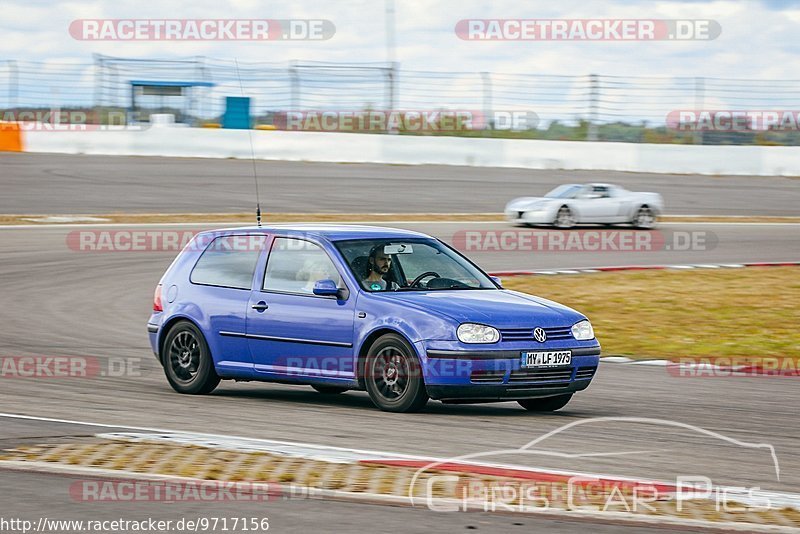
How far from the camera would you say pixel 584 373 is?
9.05 m

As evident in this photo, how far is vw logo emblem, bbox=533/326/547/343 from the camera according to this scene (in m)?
8.80

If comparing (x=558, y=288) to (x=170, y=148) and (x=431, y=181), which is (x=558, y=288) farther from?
(x=170, y=148)

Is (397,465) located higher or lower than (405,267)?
lower

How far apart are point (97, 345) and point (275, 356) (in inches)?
173

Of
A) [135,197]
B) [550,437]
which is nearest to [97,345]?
[550,437]

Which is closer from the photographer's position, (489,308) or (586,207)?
(489,308)

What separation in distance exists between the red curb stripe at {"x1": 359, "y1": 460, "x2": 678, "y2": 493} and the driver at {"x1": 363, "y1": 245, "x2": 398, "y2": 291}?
253 cm

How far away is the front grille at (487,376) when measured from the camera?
340 inches

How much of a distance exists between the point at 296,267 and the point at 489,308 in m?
1.63

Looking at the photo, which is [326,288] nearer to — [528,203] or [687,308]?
[687,308]

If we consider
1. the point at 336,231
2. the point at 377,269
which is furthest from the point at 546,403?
the point at 336,231

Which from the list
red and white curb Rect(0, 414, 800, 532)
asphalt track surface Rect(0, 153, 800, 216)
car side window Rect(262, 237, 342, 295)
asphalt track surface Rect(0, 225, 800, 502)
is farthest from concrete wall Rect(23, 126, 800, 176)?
red and white curb Rect(0, 414, 800, 532)

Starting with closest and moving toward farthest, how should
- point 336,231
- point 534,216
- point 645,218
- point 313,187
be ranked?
point 336,231
point 534,216
point 645,218
point 313,187

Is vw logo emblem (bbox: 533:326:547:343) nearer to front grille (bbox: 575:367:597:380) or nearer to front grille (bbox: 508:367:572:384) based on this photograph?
front grille (bbox: 508:367:572:384)
